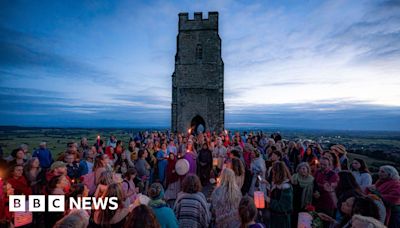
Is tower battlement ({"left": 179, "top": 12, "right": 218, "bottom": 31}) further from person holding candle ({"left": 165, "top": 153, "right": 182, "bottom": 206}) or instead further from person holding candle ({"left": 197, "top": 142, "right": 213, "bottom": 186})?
person holding candle ({"left": 165, "top": 153, "right": 182, "bottom": 206})

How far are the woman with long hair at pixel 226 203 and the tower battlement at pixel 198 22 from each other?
22156 mm

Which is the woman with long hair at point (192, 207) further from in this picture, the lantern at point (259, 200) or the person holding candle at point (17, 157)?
the person holding candle at point (17, 157)

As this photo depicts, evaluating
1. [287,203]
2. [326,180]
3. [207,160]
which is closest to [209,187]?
[207,160]

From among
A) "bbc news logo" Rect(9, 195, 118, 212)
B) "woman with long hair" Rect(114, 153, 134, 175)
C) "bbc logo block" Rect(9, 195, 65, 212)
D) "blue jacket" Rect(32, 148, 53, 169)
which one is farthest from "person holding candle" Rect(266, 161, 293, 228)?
"blue jacket" Rect(32, 148, 53, 169)

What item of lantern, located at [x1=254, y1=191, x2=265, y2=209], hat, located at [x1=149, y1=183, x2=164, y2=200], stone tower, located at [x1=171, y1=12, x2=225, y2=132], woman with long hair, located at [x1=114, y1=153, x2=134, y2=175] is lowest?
woman with long hair, located at [x1=114, y1=153, x2=134, y2=175]

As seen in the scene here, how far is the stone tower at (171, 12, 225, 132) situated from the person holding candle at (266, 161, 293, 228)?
1941 cm

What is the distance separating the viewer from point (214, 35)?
24.1 meters

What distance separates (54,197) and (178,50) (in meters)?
22.0

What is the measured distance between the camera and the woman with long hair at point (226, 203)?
3854 millimetres

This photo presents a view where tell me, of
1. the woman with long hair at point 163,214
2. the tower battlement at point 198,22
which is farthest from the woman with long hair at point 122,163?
the tower battlement at point 198,22

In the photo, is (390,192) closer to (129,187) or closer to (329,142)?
(129,187)

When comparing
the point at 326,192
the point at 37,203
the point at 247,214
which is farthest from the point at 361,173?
the point at 37,203

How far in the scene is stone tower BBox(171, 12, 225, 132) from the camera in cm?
2386

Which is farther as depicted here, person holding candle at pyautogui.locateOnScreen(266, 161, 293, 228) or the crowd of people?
person holding candle at pyautogui.locateOnScreen(266, 161, 293, 228)
